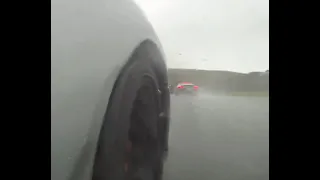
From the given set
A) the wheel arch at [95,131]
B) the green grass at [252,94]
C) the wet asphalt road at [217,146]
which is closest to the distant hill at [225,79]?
the green grass at [252,94]

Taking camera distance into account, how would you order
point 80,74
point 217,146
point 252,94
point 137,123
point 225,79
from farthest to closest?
point 252,94
point 225,79
point 217,146
point 137,123
point 80,74

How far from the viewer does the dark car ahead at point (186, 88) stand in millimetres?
3025

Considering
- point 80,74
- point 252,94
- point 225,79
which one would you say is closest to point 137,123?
point 80,74

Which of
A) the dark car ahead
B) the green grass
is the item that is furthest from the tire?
the green grass

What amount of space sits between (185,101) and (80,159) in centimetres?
217

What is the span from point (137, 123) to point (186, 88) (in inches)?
56.5

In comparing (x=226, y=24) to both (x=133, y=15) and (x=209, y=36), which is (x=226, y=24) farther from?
(x=133, y=15)

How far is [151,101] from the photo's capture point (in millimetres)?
2043

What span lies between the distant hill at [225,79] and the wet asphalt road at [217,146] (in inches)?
6.9

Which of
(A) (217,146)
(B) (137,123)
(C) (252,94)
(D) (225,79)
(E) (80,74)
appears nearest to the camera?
(E) (80,74)

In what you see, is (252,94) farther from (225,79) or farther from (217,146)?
(217,146)

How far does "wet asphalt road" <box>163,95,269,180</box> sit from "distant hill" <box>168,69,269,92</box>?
175 mm

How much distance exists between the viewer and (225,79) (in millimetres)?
3807
